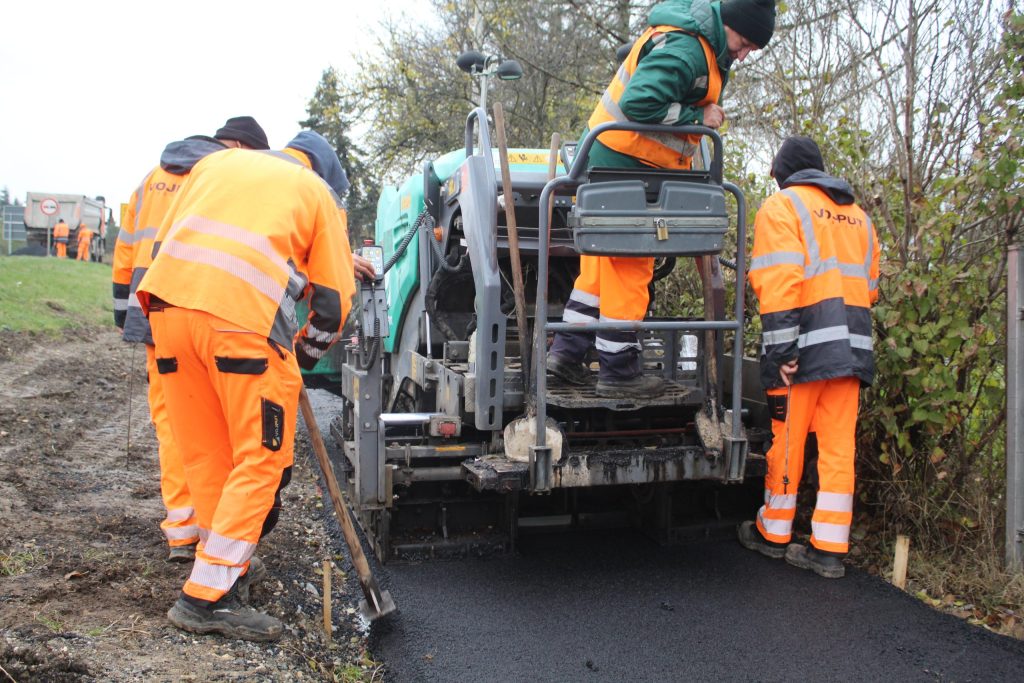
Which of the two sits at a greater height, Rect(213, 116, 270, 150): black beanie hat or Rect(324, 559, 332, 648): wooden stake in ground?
Rect(213, 116, 270, 150): black beanie hat

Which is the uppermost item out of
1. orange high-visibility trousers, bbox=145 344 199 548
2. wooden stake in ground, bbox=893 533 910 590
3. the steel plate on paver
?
the steel plate on paver

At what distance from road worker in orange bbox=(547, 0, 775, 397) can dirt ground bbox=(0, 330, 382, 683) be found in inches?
62.7

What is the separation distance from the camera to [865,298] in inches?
156

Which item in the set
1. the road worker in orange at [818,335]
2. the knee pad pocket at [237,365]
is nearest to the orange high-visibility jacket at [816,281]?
the road worker in orange at [818,335]

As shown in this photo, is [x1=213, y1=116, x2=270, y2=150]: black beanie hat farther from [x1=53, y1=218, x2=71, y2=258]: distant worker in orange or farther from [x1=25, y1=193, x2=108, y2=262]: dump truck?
[x1=25, y1=193, x2=108, y2=262]: dump truck

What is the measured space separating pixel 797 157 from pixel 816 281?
662mm

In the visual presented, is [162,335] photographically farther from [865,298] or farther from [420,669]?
[865,298]

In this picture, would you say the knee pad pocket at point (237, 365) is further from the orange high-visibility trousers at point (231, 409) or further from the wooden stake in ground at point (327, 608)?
the wooden stake in ground at point (327, 608)

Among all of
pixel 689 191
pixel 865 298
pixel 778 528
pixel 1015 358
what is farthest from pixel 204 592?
pixel 1015 358

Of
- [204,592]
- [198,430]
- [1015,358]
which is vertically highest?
[1015,358]

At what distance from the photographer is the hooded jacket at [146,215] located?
390cm

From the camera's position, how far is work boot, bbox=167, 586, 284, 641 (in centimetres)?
289

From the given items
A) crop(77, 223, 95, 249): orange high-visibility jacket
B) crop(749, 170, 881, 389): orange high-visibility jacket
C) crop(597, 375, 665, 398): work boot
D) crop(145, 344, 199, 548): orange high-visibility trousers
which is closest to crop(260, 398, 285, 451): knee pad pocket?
crop(145, 344, 199, 548): orange high-visibility trousers

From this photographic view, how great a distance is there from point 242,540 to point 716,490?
2.54m
